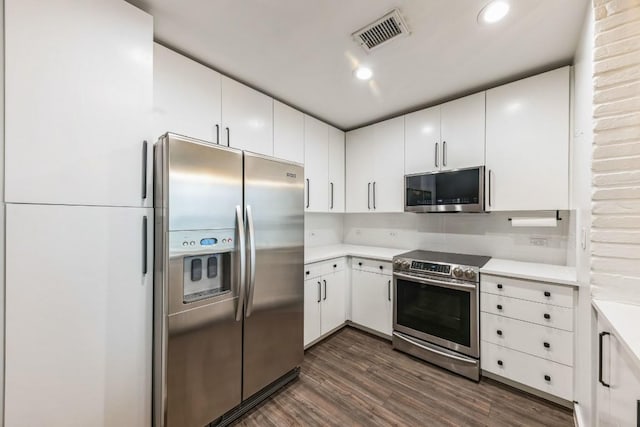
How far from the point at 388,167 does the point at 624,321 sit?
89.6 inches

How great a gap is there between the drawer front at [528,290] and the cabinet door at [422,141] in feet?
3.93

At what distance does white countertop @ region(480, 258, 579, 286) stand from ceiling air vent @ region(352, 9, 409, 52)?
1922 mm

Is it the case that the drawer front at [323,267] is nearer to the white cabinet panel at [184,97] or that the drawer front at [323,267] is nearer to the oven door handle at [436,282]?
the oven door handle at [436,282]

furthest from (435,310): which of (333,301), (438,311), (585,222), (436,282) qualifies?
(585,222)

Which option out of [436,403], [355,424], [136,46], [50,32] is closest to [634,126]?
[436,403]

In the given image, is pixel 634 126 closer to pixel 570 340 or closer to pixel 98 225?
pixel 570 340

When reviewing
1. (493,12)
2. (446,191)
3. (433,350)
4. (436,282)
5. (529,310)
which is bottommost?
(433,350)

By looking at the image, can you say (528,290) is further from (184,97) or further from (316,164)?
(184,97)

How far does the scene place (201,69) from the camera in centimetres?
195

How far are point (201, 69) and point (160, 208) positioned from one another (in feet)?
4.01

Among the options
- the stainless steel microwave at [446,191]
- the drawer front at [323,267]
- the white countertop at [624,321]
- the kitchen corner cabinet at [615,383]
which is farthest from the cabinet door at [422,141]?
the kitchen corner cabinet at [615,383]

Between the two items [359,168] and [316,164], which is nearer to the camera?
[316,164]

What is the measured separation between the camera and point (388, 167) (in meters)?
3.02

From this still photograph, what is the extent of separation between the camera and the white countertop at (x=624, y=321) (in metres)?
0.82
